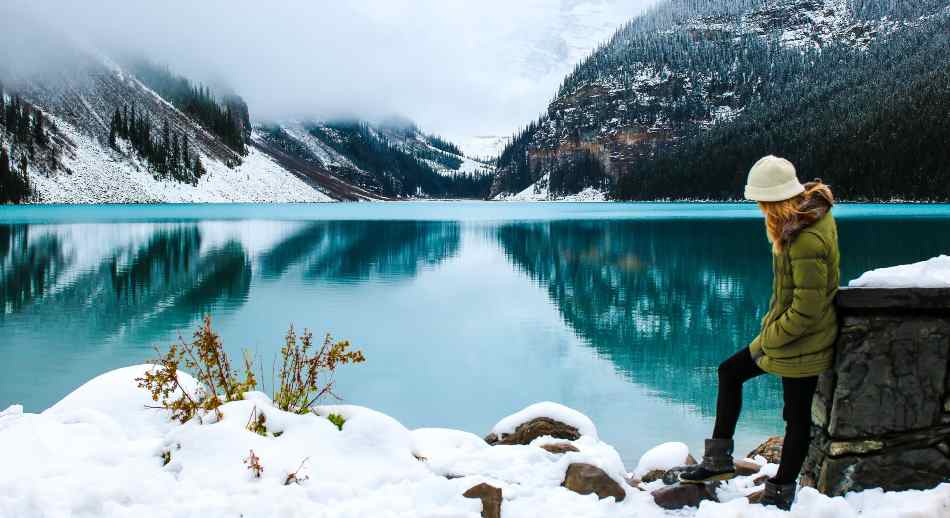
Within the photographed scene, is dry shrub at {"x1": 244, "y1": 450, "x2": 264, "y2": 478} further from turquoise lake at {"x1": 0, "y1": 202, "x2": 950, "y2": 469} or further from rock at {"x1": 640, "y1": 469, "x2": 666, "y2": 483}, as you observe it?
turquoise lake at {"x1": 0, "y1": 202, "x2": 950, "y2": 469}

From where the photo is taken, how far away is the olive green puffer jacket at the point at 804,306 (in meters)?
4.49

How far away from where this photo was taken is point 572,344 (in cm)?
1889

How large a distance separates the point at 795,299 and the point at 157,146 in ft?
603

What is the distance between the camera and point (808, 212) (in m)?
4.53

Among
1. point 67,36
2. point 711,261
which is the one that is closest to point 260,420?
point 711,261

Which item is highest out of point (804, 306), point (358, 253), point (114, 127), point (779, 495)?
point (114, 127)

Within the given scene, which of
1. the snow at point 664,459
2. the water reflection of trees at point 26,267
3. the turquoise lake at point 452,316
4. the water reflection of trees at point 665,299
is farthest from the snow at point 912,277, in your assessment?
the water reflection of trees at point 26,267

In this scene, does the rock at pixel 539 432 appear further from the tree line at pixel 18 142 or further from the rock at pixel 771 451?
the tree line at pixel 18 142

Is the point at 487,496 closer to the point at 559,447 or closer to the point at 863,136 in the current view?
the point at 559,447

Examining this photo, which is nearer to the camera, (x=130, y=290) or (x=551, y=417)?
(x=551, y=417)

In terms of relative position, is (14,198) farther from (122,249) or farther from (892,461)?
(892,461)

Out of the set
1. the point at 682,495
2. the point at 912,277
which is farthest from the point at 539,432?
the point at 912,277

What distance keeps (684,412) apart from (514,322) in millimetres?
10717

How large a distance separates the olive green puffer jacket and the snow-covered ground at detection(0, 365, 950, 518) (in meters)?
0.87
